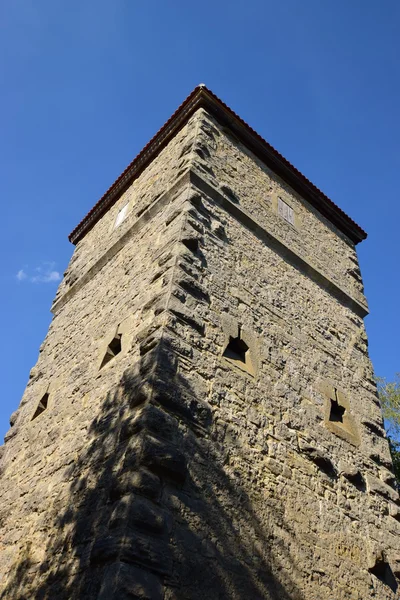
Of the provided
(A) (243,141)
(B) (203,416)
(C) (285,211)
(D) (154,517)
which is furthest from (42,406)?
(A) (243,141)

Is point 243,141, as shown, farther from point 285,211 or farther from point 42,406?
point 42,406

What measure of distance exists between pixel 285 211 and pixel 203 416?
433cm

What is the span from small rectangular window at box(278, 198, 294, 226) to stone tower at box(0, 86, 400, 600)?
6cm

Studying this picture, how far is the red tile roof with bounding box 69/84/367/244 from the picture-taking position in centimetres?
721

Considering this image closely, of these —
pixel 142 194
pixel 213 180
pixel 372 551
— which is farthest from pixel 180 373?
pixel 142 194

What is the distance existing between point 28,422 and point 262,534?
3.15 metres

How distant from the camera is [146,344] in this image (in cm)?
412

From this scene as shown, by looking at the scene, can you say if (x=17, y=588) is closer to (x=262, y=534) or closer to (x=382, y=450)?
(x=262, y=534)

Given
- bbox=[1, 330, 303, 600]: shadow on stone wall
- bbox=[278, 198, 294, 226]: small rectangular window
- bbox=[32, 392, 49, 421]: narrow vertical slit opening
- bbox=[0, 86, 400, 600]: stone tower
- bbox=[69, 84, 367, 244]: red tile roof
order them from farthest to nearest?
1. bbox=[278, 198, 294, 226]: small rectangular window
2. bbox=[69, 84, 367, 244]: red tile roof
3. bbox=[32, 392, 49, 421]: narrow vertical slit opening
4. bbox=[0, 86, 400, 600]: stone tower
5. bbox=[1, 330, 303, 600]: shadow on stone wall

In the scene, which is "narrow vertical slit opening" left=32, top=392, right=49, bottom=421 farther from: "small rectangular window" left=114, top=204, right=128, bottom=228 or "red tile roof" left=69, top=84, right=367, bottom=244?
"red tile roof" left=69, top=84, right=367, bottom=244

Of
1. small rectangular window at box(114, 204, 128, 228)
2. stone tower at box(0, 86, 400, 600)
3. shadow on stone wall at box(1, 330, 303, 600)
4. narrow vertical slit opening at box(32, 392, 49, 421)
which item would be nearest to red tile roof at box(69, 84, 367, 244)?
stone tower at box(0, 86, 400, 600)

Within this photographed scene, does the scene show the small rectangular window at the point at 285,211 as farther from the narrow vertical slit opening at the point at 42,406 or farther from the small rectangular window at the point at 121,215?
the narrow vertical slit opening at the point at 42,406

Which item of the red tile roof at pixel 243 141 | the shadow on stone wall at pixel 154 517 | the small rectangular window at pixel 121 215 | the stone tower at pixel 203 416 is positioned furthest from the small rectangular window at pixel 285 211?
the shadow on stone wall at pixel 154 517

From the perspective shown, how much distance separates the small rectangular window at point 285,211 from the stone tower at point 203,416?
0.18 feet
